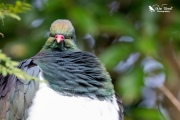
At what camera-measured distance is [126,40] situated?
350 cm

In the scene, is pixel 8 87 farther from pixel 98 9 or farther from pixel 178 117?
pixel 178 117

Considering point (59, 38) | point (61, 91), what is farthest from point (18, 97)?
point (59, 38)

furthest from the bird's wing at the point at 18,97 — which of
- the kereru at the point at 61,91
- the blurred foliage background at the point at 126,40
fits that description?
the blurred foliage background at the point at 126,40

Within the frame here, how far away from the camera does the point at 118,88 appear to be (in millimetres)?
3455

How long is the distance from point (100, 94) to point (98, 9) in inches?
38.0

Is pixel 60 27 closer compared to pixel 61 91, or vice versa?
pixel 61 91

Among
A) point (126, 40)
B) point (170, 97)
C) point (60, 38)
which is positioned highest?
point (60, 38)

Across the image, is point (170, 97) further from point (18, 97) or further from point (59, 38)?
point (18, 97)

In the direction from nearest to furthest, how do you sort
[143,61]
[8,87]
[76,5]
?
[8,87] → [76,5] → [143,61]

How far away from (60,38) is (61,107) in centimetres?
43

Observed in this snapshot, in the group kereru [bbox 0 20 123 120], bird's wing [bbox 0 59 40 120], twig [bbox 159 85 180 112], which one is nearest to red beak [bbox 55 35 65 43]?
kereru [bbox 0 20 123 120]

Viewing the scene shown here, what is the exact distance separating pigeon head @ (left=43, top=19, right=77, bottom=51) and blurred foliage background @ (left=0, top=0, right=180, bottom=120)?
40 centimetres

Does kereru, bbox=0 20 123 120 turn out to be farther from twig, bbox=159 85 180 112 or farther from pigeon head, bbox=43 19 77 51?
twig, bbox=159 85 180 112

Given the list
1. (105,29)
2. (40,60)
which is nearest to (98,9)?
(105,29)
